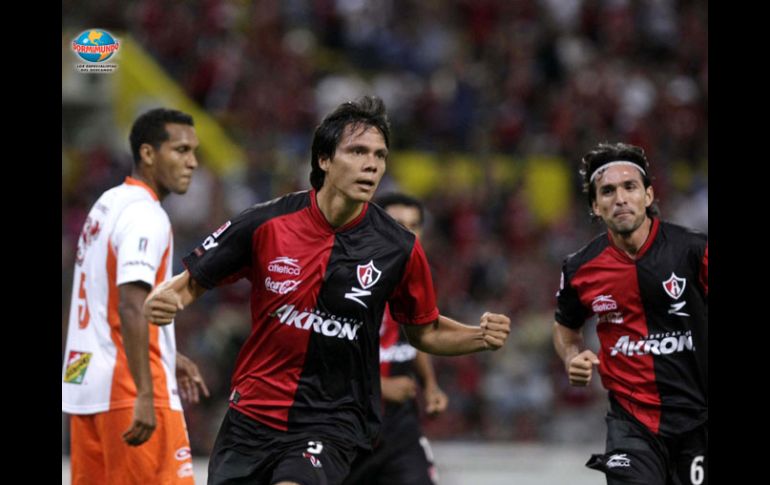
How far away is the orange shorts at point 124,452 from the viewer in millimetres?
6258

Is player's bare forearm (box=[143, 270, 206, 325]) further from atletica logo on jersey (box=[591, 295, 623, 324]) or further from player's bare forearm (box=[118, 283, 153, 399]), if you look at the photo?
atletica logo on jersey (box=[591, 295, 623, 324])

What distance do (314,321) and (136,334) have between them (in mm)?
1052

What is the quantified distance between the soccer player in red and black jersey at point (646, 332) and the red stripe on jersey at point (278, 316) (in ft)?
4.84

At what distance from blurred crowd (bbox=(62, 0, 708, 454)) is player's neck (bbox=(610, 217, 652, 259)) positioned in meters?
6.88

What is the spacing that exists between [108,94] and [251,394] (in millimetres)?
11102

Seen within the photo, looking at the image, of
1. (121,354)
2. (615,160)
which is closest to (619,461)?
(615,160)

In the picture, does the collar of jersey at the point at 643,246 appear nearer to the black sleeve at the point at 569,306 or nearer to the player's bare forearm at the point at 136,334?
the black sleeve at the point at 569,306

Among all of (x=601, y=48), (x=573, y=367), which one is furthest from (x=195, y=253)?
(x=601, y=48)

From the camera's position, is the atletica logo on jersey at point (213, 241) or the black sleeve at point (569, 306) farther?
the black sleeve at point (569, 306)

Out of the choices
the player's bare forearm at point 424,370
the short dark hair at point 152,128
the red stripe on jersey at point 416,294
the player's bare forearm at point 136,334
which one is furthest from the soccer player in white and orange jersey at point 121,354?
the player's bare forearm at point 424,370

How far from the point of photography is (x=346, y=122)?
19.2 feet

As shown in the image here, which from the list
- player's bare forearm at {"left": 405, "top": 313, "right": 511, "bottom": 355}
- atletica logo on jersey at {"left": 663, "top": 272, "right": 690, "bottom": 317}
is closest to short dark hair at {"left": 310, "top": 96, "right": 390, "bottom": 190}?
player's bare forearm at {"left": 405, "top": 313, "right": 511, "bottom": 355}

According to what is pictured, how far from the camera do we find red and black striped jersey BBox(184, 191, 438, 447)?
5.68 meters

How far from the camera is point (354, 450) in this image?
574 cm
